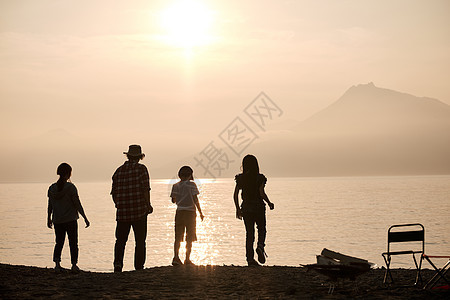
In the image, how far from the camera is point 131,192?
12672mm

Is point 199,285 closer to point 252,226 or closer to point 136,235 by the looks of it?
point 136,235

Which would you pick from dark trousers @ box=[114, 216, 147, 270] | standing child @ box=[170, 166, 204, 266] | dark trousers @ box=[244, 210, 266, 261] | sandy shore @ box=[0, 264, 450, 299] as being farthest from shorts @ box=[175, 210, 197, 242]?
dark trousers @ box=[244, 210, 266, 261]

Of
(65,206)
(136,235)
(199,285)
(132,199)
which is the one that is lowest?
(199,285)

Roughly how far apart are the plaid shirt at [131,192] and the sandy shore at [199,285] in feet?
3.74

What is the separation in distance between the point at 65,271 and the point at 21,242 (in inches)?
1785

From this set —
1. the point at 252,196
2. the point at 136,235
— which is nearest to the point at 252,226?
the point at 252,196

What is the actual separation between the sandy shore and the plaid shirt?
1.14 meters

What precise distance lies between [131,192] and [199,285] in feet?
8.19

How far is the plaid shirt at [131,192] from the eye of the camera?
12648 mm

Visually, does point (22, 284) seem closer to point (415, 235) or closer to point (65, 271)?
point (65, 271)

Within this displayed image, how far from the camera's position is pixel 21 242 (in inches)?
2200

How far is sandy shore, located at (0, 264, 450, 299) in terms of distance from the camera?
10305mm

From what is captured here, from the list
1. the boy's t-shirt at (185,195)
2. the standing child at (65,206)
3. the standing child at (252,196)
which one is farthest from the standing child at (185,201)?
the standing child at (65,206)

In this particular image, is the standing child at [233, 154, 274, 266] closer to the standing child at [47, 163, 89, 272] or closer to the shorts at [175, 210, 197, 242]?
Answer: the shorts at [175, 210, 197, 242]
